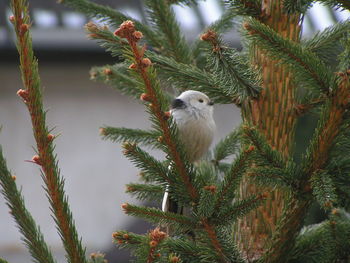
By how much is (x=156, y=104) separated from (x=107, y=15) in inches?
38.5

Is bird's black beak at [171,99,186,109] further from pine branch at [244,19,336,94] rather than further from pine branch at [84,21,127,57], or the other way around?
pine branch at [244,19,336,94]

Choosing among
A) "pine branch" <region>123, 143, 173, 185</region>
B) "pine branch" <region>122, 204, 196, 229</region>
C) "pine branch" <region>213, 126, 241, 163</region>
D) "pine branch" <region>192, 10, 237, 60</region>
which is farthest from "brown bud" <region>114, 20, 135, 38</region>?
"pine branch" <region>192, 10, 237, 60</region>

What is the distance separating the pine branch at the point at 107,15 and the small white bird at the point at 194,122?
9.9 inches

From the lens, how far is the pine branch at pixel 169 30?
2231 millimetres

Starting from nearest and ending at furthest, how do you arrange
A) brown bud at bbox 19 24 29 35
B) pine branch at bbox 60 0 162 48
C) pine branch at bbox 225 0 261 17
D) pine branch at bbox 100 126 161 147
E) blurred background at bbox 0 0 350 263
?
brown bud at bbox 19 24 29 35
pine branch at bbox 225 0 261 17
pine branch at bbox 100 126 161 147
pine branch at bbox 60 0 162 48
blurred background at bbox 0 0 350 263

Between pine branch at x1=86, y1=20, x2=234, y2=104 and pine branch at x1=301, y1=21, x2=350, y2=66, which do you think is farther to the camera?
pine branch at x1=301, y1=21, x2=350, y2=66

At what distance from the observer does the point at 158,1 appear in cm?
222

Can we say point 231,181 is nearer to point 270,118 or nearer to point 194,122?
point 270,118

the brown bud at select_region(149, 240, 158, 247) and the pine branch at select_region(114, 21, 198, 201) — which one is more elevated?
the pine branch at select_region(114, 21, 198, 201)

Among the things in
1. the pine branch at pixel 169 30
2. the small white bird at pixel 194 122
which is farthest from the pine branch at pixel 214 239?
the pine branch at pixel 169 30

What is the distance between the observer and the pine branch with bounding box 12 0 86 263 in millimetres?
1170

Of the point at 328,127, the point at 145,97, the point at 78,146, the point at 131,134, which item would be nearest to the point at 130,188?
the point at 131,134

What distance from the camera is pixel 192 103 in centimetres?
230

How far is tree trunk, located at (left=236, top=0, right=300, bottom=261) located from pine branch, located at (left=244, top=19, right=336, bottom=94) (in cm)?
47
